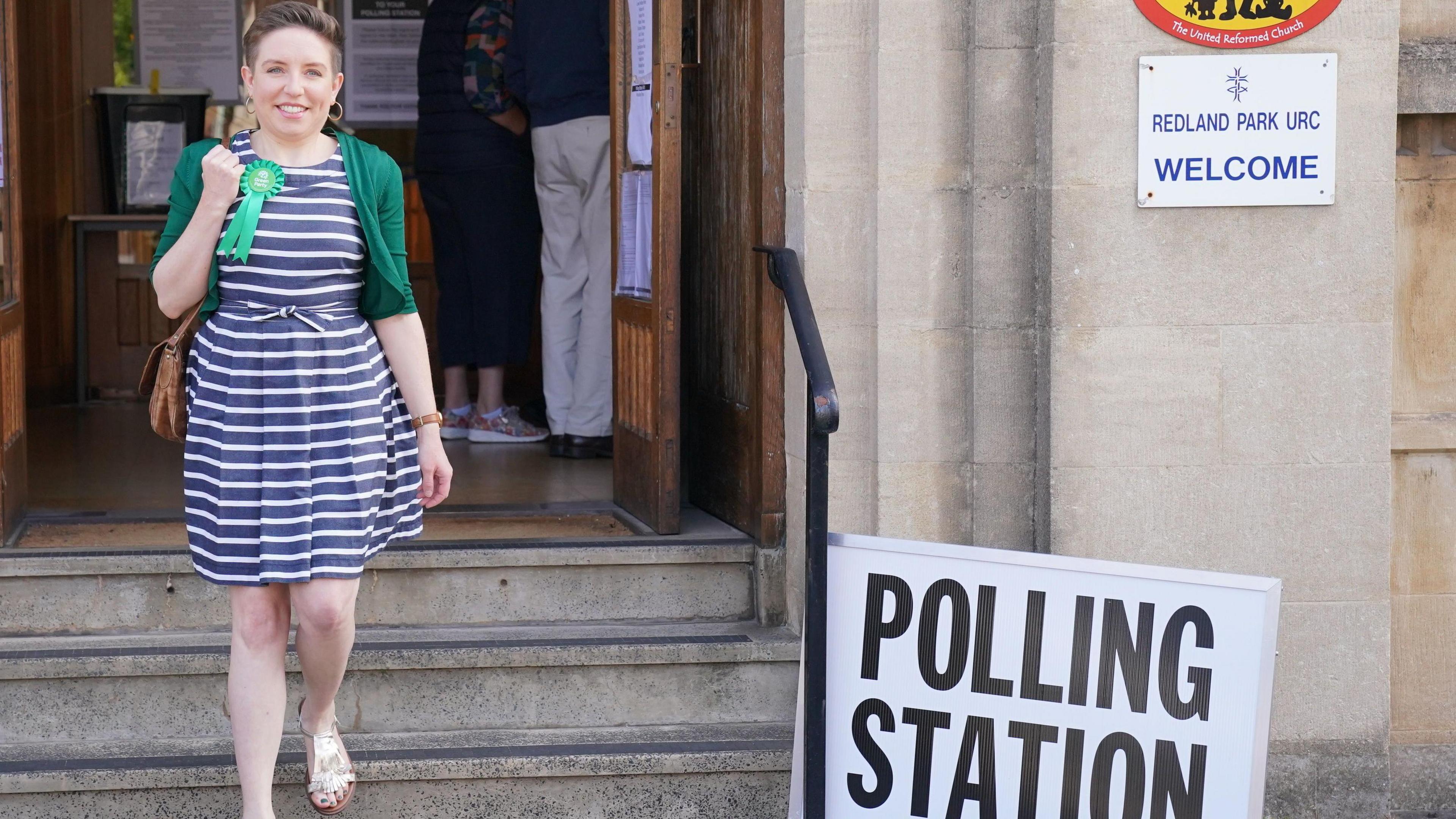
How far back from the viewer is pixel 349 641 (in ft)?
10.4

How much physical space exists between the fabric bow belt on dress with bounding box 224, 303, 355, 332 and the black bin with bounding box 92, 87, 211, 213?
5.04 metres

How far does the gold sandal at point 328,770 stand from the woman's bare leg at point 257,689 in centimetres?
21

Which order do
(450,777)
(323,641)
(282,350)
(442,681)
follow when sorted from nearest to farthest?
(282,350) < (323,641) < (450,777) < (442,681)

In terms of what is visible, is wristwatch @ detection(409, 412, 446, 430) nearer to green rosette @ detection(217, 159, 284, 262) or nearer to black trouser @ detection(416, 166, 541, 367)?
green rosette @ detection(217, 159, 284, 262)

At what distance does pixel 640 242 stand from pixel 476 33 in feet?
5.75

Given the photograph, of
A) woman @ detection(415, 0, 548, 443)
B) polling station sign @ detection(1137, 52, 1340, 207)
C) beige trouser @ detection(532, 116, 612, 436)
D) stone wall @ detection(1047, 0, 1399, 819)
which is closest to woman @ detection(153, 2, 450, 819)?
stone wall @ detection(1047, 0, 1399, 819)

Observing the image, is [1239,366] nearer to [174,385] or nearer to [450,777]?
[450,777]

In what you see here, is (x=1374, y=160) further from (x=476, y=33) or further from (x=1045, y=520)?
(x=476, y=33)

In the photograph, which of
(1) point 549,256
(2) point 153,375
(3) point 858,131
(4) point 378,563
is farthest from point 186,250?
(1) point 549,256

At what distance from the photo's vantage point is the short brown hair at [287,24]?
2.88 metres

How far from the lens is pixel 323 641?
3.08 meters

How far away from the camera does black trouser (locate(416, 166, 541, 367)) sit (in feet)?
20.5

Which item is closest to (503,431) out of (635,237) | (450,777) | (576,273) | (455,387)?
(455,387)

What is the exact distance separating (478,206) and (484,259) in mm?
219
